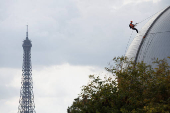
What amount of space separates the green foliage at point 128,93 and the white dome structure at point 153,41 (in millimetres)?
8794

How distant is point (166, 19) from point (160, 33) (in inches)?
73.8

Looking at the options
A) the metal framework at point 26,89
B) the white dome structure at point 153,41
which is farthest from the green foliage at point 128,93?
the metal framework at point 26,89

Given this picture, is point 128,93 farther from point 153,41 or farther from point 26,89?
point 26,89

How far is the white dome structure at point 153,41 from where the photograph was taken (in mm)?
38188

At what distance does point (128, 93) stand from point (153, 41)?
13.3 metres

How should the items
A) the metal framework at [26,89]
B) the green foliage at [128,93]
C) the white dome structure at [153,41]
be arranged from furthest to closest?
the metal framework at [26,89] < the white dome structure at [153,41] < the green foliage at [128,93]

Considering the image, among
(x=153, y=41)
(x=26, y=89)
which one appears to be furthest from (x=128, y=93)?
(x=26, y=89)

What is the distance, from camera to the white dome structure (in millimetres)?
38188

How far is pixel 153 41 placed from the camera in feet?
131

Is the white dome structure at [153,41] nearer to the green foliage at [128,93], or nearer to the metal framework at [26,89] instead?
the green foliage at [128,93]

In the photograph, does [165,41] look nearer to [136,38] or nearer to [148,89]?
[136,38]

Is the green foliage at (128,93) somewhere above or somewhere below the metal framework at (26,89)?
below

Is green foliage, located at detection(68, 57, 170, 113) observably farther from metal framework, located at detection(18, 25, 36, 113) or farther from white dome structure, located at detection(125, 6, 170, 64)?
metal framework, located at detection(18, 25, 36, 113)

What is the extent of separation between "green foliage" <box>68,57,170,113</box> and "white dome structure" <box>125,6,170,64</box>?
879 centimetres
